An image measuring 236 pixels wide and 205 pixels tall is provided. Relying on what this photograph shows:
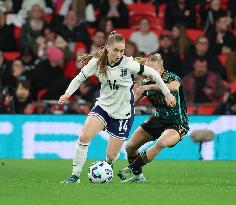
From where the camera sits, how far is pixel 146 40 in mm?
19516

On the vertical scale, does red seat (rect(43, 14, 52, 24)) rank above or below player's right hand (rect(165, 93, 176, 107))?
above

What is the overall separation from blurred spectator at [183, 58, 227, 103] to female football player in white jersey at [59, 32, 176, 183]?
A: 24.1 feet

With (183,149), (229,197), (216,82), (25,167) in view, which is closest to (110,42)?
(229,197)

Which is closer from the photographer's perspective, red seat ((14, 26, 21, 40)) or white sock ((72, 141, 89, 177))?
white sock ((72, 141, 89, 177))

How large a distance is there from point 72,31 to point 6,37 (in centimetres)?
149

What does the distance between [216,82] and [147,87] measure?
7484 millimetres

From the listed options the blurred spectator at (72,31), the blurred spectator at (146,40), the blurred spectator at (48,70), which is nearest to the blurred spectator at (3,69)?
the blurred spectator at (48,70)

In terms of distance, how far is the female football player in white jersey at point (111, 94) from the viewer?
33.7 ft

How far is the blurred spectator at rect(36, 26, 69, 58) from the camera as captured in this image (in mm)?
19328

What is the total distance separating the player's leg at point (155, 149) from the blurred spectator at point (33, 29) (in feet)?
29.2

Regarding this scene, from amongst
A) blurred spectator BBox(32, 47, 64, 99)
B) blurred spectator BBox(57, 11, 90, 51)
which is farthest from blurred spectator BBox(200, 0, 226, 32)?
blurred spectator BBox(32, 47, 64, 99)

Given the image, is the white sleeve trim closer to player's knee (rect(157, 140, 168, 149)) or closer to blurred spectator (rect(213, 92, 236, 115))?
player's knee (rect(157, 140, 168, 149))

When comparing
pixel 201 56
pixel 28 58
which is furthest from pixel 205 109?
pixel 28 58

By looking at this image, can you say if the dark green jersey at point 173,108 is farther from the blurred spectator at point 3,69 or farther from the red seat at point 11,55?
the red seat at point 11,55
